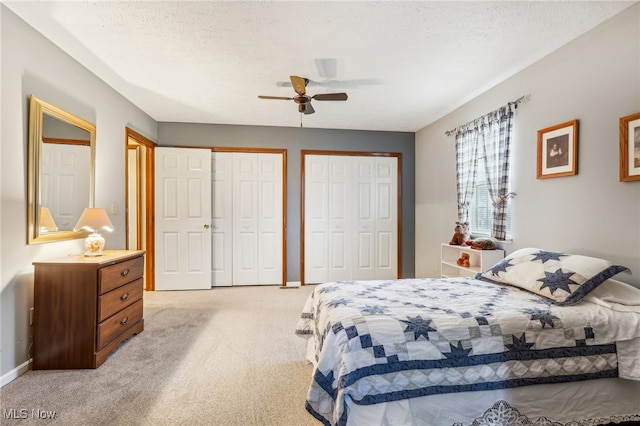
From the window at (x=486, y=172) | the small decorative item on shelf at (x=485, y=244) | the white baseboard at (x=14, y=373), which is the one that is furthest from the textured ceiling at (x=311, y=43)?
the white baseboard at (x=14, y=373)

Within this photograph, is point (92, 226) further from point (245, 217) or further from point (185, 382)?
point (245, 217)

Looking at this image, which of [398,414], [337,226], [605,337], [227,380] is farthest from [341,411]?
[337,226]

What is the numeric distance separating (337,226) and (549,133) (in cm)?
312

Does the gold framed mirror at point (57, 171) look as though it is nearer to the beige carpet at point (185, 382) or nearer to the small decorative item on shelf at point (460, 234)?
the beige carpet at point (185, 382)

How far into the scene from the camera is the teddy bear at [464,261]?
11.3 feet

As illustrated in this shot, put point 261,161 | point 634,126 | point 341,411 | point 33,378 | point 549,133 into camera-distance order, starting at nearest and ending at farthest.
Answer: point 341,411
point 634,126
point 33,378
point 549,133
point 261,161

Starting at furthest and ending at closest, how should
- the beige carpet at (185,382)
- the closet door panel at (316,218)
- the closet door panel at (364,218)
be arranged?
the closet door panel at (364,218), the closet door panel at (316,218), the beige carpet at (185,382)

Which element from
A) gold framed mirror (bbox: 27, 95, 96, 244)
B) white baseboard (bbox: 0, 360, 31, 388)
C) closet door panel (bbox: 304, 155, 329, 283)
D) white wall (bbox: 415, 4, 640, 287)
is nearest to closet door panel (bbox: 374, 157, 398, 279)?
closet door panel (bbox: 304, 155, 329, 283)

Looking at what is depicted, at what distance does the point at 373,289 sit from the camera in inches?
87.6

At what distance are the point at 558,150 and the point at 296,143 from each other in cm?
343

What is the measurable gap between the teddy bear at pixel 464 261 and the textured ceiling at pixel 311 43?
185 centimetres

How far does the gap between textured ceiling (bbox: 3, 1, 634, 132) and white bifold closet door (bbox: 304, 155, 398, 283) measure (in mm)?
1510

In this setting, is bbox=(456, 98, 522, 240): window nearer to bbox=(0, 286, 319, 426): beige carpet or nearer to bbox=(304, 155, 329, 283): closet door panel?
bbox=(304, 155, 329, 283): closet door panel

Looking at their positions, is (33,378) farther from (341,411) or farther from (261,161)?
(261,161)
